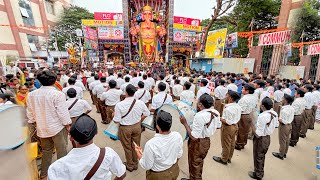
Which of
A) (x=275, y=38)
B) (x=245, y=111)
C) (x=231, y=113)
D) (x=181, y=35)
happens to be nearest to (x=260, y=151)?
(x=231, y=113)

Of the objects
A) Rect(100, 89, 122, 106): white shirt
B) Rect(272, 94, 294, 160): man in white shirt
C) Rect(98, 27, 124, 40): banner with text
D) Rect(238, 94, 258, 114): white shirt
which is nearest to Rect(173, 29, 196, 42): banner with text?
Rect(98, 27, 124, 40): banner with text

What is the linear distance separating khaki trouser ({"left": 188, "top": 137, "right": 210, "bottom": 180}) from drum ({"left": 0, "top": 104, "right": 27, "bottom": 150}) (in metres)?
2.23

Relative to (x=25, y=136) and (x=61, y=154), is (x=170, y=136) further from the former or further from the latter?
(x=61, y=154)

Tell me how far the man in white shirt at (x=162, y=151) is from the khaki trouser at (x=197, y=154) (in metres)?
0.82

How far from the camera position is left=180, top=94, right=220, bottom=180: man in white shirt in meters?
2.49

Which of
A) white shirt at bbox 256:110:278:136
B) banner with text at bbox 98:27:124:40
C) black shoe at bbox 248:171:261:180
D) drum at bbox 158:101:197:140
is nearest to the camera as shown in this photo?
drum at bbox 158:101:197:140

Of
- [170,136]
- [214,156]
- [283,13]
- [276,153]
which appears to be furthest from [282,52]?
[170,136]

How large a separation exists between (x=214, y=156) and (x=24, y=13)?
23160 mm

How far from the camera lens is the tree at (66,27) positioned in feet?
82.4

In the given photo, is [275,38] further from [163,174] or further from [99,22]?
[99,22]

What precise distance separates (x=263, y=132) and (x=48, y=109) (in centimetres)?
350

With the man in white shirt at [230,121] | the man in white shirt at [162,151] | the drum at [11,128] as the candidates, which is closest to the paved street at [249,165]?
the man in white shirt at [230,121]

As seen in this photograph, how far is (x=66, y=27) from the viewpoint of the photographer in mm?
26750

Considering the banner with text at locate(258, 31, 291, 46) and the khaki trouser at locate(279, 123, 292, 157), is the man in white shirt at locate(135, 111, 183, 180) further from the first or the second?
the banner with text at locate(258, 31, 291, 46)
